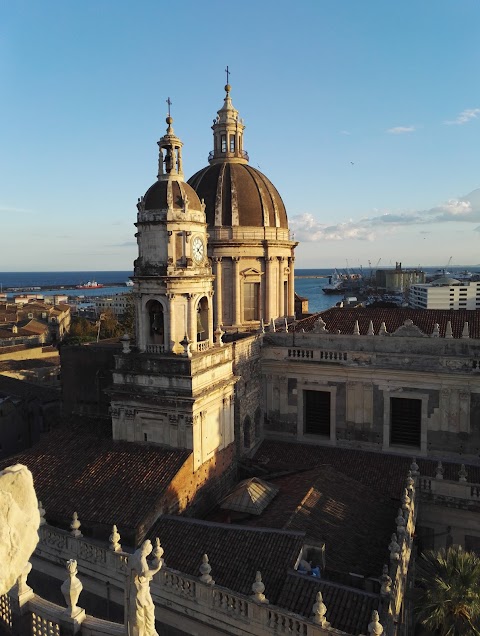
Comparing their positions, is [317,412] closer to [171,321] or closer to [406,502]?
[406,502]

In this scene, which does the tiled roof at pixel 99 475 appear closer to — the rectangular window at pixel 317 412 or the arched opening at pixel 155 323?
the arched opening at pixel 155 323

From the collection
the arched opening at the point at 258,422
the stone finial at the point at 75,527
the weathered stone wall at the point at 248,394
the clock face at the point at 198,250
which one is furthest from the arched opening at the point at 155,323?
the stone finial at the point at 75,527

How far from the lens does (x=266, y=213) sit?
105ft

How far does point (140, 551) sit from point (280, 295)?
2551 centimetres

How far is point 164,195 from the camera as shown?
22500 mm

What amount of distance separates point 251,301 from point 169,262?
10826mm

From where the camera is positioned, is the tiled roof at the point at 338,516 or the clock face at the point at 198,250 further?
the clock face at the point at 198,250

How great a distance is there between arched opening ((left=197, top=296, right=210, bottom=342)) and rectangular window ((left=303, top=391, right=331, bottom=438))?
6.77 meters

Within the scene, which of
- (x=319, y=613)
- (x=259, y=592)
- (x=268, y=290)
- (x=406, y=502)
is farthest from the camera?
(x=268, y=290)

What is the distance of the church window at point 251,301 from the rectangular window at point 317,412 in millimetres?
6896

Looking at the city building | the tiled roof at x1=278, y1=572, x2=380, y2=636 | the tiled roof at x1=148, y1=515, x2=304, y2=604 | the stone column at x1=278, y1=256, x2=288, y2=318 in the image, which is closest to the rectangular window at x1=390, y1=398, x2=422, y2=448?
the stone column at x1=278, y1=256, x2=288, y2=318

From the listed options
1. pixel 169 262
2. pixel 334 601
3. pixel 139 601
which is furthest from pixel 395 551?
pixel 169 262

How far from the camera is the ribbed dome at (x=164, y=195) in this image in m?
22.5

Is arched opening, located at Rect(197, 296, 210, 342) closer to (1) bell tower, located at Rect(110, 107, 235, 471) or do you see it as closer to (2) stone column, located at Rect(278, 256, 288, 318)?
(1) bell tower, located at Rect(110, 107, 235, 471)
